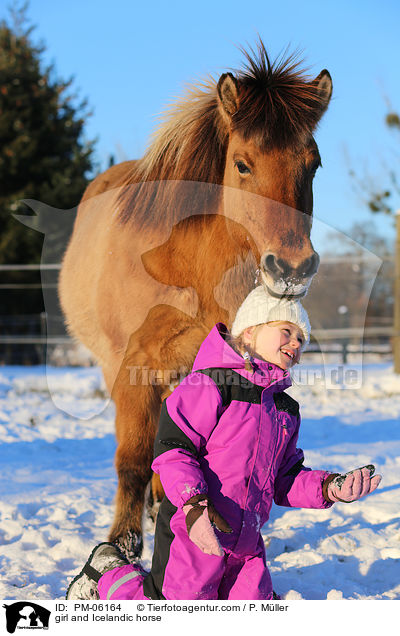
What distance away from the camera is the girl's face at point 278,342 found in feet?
5.85

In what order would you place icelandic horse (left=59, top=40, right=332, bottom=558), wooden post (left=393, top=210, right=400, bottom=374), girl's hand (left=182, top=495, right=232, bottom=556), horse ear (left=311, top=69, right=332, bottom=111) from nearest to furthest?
1. girl's hand (left=182, top=495, right=232, bottom=556)
2. icelandic horse (left=59, top=40, right=332, bottom=558)
3. horse ear (left=311, top=69, right=332, bottom=111)
4. wooden post (left=393, top=210, right=400, bottom=374)

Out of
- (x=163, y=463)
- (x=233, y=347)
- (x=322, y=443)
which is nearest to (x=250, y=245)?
(x=233, y=347)

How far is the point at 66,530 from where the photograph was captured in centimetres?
280

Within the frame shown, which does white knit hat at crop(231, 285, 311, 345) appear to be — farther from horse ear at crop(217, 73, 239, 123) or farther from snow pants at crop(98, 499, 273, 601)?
horse ear at crop(217, 73, 239, 123)

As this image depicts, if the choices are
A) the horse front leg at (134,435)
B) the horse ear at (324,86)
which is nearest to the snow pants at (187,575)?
the horse front leg at (134,435)

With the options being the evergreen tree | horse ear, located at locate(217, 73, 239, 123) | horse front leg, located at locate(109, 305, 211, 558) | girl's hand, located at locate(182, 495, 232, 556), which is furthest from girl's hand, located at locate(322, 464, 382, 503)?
the evergreen tree

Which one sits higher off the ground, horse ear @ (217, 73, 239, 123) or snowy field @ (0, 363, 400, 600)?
horse ear @ (217, 73, 239, 123)

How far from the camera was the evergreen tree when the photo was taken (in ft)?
40.8

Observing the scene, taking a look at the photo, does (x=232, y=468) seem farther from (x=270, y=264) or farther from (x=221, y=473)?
(x=270, y=264)

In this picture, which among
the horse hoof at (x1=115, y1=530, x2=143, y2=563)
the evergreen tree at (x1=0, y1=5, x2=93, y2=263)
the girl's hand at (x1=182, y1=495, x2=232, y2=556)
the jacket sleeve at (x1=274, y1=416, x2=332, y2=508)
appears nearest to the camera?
the girl's hand at (x1=182, y1=495, x2=232, y2=556)

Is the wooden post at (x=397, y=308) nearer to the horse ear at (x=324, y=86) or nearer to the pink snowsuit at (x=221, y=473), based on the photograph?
the horse ear at (x=324, y=86)

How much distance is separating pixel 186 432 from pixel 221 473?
0.18 m
